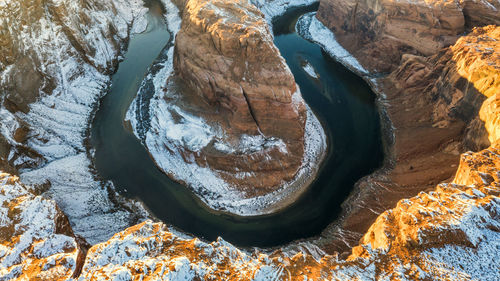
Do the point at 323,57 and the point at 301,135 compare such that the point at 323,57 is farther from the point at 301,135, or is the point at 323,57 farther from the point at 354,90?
the point at 301,135

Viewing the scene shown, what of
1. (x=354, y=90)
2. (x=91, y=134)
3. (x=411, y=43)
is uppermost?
(x=411, y=43)

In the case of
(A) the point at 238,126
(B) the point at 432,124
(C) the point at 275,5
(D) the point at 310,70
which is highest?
(C) the point at 275,5

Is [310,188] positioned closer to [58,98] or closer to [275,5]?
[58,98]

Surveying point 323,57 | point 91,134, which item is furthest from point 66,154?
point 323,57

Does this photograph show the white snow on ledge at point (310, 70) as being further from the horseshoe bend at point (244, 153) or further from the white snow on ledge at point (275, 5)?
the white snow on ledge at point (275, 5)

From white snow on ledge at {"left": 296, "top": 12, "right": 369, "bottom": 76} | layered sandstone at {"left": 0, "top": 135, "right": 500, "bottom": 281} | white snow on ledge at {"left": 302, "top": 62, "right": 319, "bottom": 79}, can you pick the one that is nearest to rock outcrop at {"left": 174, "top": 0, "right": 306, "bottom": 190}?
layered sandstone at {"left": 0, "top": 135, "right": 500, "bottom": 281}

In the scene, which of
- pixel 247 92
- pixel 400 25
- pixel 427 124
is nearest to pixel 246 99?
pixel 247 92

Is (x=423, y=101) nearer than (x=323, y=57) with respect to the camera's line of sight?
Yes
